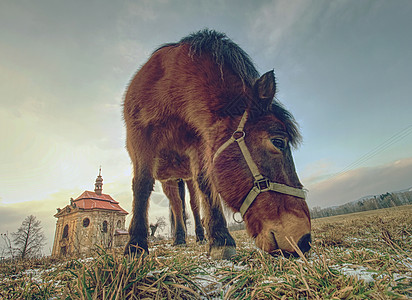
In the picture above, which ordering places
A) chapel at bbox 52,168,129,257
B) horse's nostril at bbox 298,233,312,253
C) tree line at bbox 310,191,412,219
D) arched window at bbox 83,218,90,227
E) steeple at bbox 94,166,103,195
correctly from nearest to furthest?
horse's nostril at bbox 298,233,312,253 → tree line at bbox 310,191,412,219 → chapel at bbox 52,168,129,257 → arched window at bbox 83,218,90,227 → steeple at bbox 94,166,103,195

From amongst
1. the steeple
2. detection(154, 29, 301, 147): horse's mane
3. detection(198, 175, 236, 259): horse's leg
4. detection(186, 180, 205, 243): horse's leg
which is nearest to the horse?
detection(186, 180, 205, 243): horse's leg

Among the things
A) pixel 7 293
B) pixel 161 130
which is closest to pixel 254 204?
pixel 161 130

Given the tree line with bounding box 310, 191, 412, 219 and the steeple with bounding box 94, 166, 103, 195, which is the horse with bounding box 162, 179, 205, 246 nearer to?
the tree line with bounding box 310, 191, 412, 219

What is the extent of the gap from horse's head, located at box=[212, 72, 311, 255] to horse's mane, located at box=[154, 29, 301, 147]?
0.06 feet

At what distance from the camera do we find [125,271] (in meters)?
1.09

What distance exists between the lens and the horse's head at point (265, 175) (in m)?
1.74

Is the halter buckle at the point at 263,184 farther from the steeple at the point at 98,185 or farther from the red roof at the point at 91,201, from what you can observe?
the steeple at the point at 98,185

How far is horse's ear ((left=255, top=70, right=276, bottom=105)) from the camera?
2215 millimetres

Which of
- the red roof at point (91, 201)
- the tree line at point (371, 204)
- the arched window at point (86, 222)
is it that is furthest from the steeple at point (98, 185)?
the tree line at point (371, 204)

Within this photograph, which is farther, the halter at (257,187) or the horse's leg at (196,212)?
the horse's leg at (196,212)

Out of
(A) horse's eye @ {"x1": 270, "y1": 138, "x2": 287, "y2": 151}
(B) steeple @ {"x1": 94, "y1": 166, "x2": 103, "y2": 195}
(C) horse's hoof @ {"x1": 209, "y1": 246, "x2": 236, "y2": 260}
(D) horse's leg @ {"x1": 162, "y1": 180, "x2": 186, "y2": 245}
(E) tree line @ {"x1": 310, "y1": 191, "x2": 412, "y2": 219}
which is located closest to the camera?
(A) horse's eye @ {"x1": 270, "y1": 138, "x2": 287, "y2": 151}

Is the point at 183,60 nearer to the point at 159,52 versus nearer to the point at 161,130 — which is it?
the point at 159,52

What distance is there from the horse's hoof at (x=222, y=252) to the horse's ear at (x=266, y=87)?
73.3 inches

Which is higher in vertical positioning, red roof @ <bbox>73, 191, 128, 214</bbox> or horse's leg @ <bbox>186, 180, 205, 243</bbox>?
red roof @ <bbox>73, 191, 128, 214</bbox>
